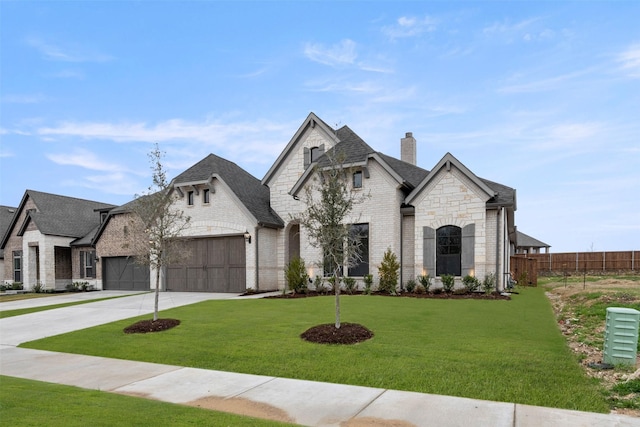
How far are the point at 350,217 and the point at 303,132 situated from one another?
613 centimetres

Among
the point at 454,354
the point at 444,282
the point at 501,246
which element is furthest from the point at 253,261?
the point at 454,354

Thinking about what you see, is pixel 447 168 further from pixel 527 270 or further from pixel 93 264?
pixel 93 264

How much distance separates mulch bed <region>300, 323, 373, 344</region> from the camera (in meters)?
9.19

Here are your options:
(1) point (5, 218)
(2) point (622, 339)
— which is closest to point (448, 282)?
(2) point (622, 339)

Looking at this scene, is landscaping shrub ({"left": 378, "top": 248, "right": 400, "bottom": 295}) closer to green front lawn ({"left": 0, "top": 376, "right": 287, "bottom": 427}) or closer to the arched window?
the arched window

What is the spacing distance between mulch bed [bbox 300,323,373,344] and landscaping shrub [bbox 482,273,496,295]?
9.76 m

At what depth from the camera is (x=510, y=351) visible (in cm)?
799

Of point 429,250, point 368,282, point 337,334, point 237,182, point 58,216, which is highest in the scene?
point 237,182

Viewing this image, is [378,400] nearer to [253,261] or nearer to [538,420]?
[538,420]

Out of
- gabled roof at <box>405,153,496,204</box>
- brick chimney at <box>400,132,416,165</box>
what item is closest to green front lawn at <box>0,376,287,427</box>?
gabled roof at <box>405,153,496,204</box>

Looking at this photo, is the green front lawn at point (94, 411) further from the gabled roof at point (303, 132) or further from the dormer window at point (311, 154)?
the gabled roof at point (303, 132)

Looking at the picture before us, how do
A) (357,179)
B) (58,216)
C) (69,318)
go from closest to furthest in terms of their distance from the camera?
(69,318) < (357,179) < (58,216)

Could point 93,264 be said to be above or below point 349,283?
below

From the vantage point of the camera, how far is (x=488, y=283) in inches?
699
